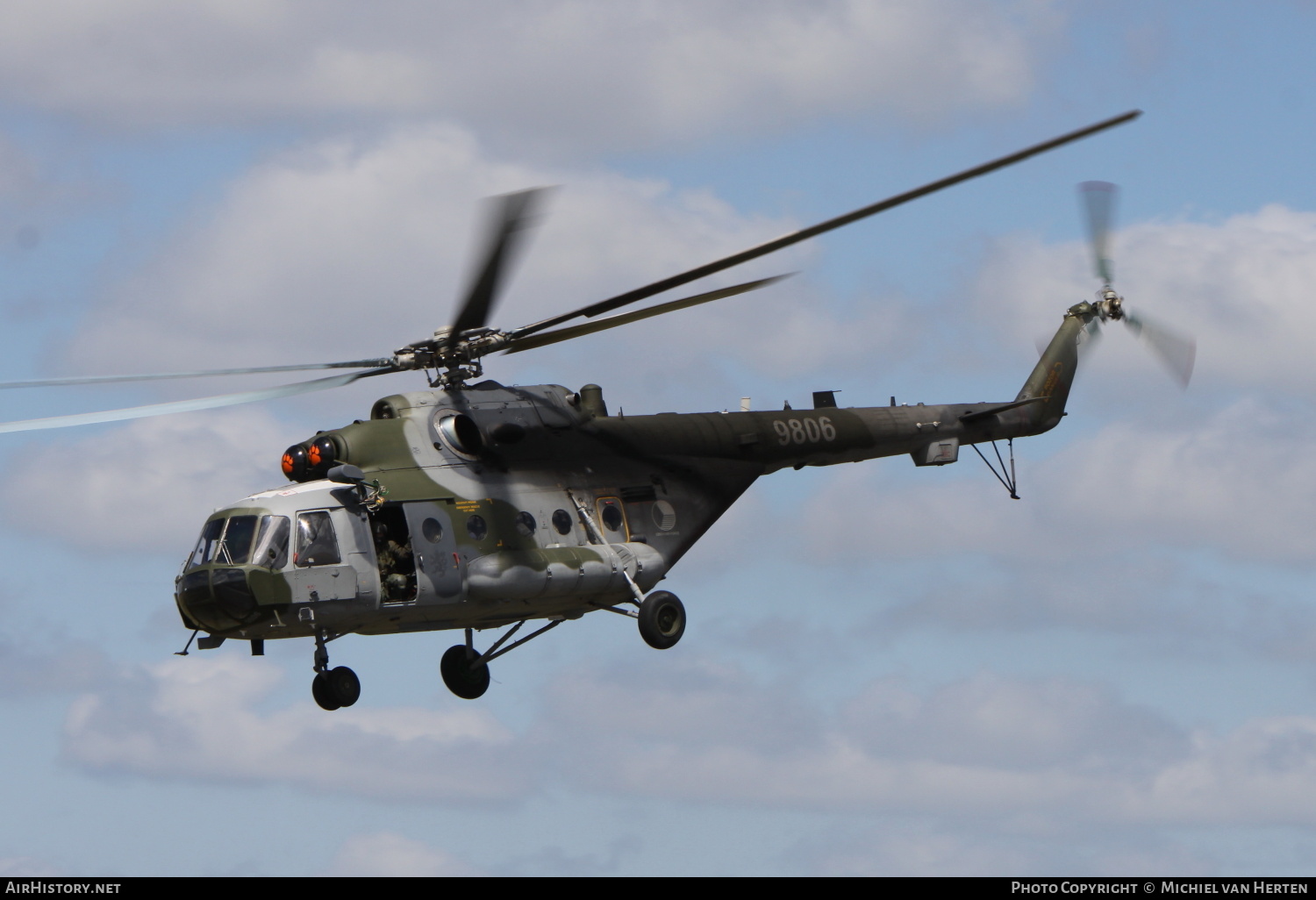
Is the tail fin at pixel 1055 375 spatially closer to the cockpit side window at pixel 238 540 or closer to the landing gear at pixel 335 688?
the landing gear at pixel 335 688

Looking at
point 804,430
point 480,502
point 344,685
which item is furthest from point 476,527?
point 804,430

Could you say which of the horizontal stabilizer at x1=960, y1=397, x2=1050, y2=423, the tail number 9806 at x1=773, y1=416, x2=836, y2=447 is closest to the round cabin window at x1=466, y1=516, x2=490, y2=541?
the tail number 9806 at x1=773, y1=416, x2=836, y2=447

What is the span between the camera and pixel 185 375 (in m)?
25.5

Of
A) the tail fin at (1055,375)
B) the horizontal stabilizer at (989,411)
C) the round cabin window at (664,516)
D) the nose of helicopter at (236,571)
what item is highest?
the tail fin at (1055,375)

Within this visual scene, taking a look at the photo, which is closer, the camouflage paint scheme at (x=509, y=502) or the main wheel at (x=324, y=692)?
the camouflage paint scheme at (x=509, y=502)

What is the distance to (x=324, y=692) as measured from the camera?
27.5 metres

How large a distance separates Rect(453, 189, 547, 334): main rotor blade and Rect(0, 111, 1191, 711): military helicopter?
1.4 inches

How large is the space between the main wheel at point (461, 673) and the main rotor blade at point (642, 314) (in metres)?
5.92

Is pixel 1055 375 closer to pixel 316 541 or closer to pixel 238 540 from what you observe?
pixel 316 541

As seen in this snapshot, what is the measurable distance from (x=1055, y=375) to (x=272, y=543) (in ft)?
59.3

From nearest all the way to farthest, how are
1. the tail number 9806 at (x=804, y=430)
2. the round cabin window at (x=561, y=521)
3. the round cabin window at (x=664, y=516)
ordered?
the round cabin window at (x=561, y=521) < the round cabin window at (x=664, y=516) < the tail number 9806 at (x=804, y=430)

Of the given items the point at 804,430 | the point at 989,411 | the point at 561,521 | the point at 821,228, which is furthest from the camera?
the point at 989,411

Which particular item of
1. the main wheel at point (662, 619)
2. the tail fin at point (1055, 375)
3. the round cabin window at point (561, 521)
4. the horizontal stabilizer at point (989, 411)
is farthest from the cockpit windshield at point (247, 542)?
the tail fin at point (1055, 375)

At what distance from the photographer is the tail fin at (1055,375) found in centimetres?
3681
